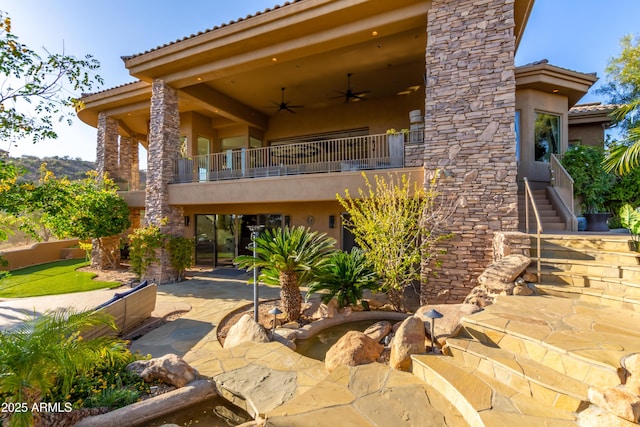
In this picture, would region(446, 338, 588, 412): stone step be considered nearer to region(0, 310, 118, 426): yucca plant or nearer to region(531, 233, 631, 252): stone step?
region(531, 233, 631, 252): stone step

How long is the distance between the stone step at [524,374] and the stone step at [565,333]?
0.12 meters

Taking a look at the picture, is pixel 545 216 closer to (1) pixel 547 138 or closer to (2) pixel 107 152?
(1) pixel 547 138

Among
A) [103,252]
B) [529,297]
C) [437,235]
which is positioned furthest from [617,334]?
[103,252]

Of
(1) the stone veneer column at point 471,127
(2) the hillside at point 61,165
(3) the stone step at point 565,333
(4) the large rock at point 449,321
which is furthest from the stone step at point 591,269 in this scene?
(2) the hillside at point 61,165

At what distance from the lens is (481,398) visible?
2826 mm

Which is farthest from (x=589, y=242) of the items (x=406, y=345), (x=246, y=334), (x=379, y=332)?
(x=246, y=334)

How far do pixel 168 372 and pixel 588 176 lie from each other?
12.7 metres

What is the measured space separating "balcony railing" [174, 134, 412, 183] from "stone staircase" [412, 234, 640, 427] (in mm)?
5379

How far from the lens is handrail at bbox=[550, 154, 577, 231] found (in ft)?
28.5

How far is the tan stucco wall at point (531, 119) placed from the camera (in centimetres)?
973

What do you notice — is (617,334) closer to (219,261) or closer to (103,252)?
(219,261)

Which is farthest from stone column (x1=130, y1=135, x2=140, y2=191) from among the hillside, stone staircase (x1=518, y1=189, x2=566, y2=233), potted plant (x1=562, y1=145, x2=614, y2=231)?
potted plant (x1=562, y1=145, x2=614, y2=231)

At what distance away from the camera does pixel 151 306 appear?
21.6 ft

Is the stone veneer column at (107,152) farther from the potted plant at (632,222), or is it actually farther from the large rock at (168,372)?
the potted plant at (632,222)
